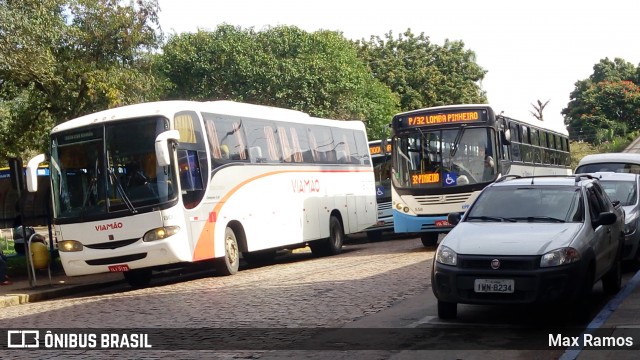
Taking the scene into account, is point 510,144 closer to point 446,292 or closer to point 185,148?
point 185,148

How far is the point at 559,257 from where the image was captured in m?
9.61

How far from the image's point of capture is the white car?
376 inches

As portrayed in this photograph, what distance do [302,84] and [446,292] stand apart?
1419 inches

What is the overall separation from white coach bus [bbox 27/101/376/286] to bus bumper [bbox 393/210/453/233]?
3.14 meters

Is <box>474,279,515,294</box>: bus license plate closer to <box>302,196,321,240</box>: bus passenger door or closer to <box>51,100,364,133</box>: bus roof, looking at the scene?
<box>51,100,364,133</box>: bus roof

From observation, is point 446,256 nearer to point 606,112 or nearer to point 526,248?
point 526,248

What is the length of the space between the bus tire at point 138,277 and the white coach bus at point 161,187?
0.02 meters

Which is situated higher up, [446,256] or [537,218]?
[537,218]

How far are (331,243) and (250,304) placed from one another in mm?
11108

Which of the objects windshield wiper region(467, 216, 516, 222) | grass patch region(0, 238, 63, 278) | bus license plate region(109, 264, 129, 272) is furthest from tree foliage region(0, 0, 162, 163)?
windshield wiper region(467, 216, 516, 222)

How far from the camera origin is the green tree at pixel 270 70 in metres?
45.7

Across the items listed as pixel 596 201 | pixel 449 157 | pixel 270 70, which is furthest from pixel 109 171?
pixel 270 70

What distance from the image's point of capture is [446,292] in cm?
995

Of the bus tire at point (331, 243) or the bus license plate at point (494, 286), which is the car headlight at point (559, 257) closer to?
the bus license plate at point (494, 286)
